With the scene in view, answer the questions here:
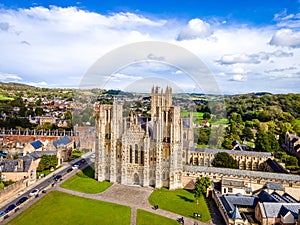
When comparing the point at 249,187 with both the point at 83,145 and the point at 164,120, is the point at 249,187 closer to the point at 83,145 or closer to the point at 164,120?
the point at 164,120

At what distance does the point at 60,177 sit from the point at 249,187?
30547 millimetres

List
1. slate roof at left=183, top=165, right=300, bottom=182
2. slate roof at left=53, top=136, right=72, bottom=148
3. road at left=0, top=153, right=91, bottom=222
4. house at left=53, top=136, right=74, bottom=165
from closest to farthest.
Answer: road at left=0, top=153, right=91, bottom=222 < slate roof at left=183, top=165, right=300, bottom=182 < house at left=53, top=136, right=74, bottom=165 < slate roof at left=53, top=136, right=72, bottom=148

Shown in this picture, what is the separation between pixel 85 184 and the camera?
43938 mm

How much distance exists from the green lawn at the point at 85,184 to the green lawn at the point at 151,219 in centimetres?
1041

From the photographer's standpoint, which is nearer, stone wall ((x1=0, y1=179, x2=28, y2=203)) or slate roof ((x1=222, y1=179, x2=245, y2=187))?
stone wall ((x1=0, y1=179, x2=28, y2=203))

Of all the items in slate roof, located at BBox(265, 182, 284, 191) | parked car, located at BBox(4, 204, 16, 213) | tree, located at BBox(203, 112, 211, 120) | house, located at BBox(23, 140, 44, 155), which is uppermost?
tree, located at BBox(203, 112, 211, 120)

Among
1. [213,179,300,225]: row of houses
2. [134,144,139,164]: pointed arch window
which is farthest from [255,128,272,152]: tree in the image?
Result: [134,144,139,164]: pointed arch window

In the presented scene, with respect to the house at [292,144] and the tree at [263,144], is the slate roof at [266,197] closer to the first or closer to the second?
the tree at [263,144]

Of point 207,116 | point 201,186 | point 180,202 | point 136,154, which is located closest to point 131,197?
point 180,202

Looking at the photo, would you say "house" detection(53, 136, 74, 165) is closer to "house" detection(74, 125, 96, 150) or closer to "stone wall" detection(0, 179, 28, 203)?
"house" detection(74, 125, 96, 150)

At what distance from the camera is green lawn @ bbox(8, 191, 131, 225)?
3136cm

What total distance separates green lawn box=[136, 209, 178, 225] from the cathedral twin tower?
905cm

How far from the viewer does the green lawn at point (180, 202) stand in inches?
1356

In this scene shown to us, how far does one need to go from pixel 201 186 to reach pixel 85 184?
18723 millimetres
